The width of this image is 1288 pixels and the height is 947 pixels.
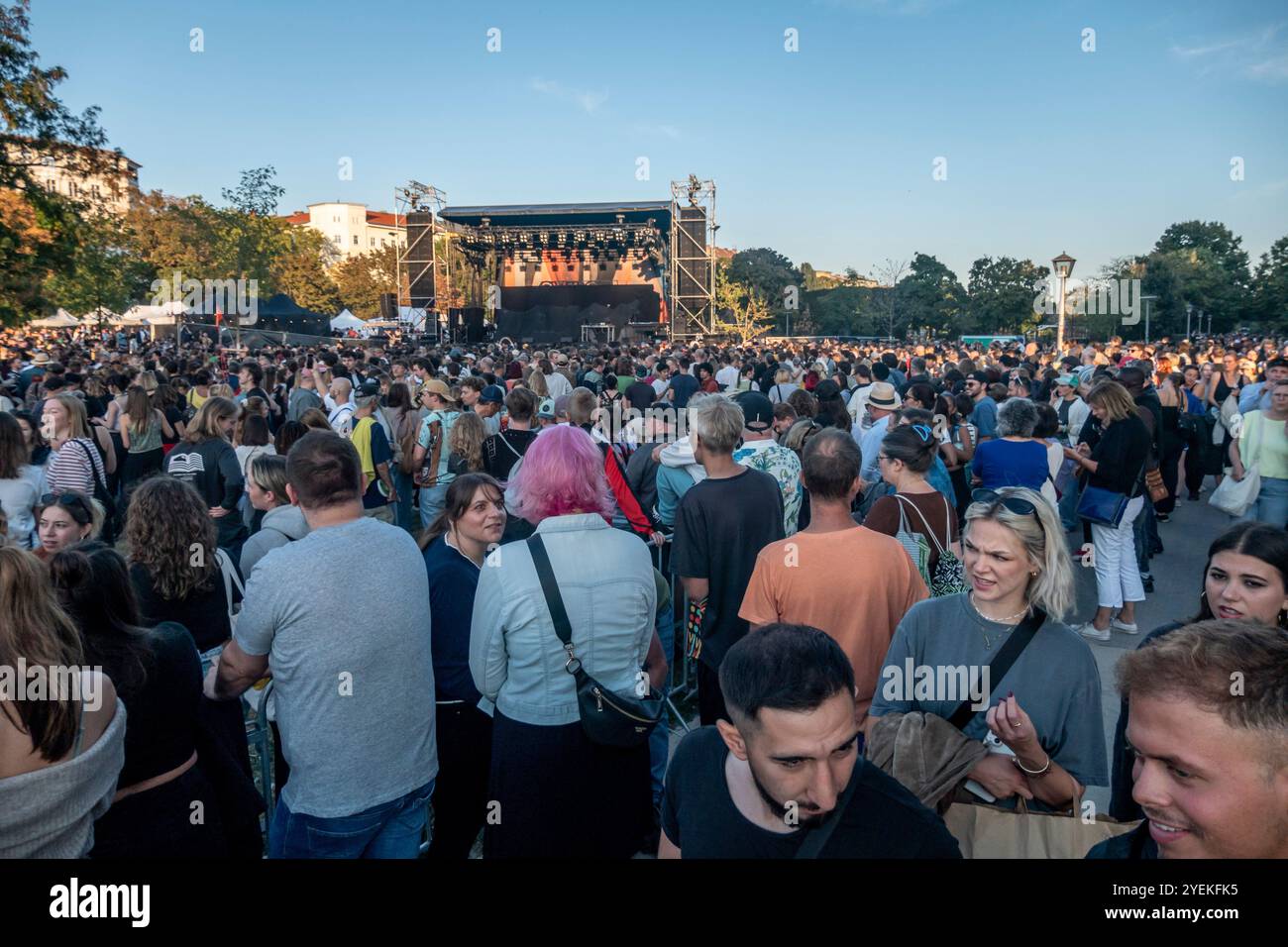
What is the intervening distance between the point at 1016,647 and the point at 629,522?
123 inches

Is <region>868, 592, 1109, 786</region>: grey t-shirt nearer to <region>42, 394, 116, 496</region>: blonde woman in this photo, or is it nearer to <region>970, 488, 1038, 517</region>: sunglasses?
<region>970, 488, 1038, 517</region>: sunglasses

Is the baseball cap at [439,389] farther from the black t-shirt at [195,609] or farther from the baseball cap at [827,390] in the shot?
the black t-shirt at [195,609]

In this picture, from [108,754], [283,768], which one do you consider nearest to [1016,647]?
[108,754]

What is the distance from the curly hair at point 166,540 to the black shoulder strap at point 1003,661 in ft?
8.65

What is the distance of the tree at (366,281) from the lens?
195ft

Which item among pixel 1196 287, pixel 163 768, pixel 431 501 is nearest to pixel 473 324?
pixel 431 501

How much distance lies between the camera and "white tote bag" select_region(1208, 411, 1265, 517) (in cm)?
498

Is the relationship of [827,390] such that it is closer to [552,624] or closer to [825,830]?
[552,624]

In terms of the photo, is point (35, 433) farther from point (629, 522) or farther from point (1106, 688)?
point (1106, 688)

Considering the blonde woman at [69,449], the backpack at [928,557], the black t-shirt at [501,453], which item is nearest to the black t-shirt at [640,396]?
the black t-shirt at [501,453]

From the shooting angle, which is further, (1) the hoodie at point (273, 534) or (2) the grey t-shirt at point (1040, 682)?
(1) the hoodie at point (273, 534)

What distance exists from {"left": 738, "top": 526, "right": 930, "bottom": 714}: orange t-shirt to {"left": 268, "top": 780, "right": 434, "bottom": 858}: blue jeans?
1325 mm

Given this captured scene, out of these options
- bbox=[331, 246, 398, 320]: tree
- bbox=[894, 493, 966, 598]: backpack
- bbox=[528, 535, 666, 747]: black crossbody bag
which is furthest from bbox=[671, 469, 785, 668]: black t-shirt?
bbox=[331, 246, 398, 320]: tree

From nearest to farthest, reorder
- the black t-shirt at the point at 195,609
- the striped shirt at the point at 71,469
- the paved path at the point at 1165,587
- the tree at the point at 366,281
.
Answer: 1. the black t-shirt at the point at 195,609
2. the paved path at the point at 1165,587
3. the striped shirt at the point at 71,469
4. the tree at the point at 366,281
